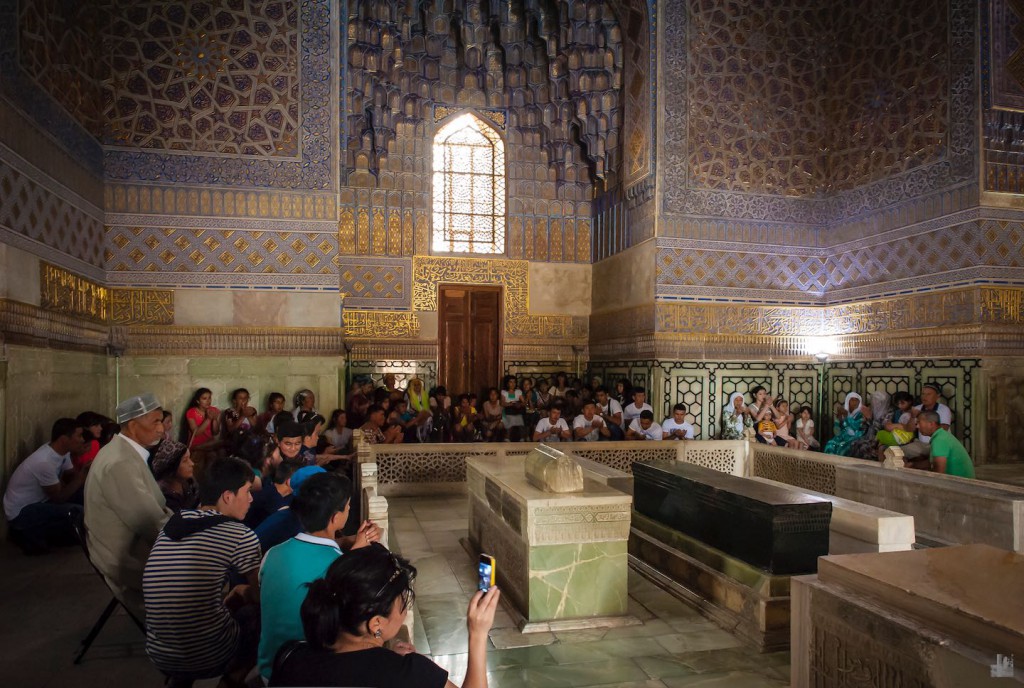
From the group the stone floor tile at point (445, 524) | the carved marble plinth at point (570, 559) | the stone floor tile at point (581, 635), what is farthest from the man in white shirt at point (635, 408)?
the stone floor tile at point (581, 635)

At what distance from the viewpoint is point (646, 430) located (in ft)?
29.1

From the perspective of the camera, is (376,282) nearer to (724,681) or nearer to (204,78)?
(204,78)

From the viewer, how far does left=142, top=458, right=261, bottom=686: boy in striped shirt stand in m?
2.52

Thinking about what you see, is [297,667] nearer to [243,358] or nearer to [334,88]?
[243,358]

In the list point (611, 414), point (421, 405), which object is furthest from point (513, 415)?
point (611, 414)

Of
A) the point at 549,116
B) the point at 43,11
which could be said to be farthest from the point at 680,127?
the point at 43,11

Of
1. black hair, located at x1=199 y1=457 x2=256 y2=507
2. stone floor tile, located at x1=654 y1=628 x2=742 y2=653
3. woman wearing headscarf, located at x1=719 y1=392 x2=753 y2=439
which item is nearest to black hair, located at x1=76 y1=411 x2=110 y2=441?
black hair, located at x1=199 y1=457 x2=256 y2=507

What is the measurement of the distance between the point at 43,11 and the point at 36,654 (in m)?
6.42

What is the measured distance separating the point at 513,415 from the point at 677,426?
275 cm

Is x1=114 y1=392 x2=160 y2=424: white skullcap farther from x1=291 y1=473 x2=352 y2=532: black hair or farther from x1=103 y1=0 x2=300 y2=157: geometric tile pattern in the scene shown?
x1=103 y1=0 x2=300 y2=157: geometric tile pattern

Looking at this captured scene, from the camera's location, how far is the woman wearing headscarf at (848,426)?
8.86m

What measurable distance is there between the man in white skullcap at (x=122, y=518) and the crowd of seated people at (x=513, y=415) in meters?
4.82

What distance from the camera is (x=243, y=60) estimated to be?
29.3ft

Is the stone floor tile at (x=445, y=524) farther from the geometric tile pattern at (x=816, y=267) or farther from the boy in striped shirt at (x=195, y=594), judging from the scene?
the geometric tile pattern at (x=816, y=267)
